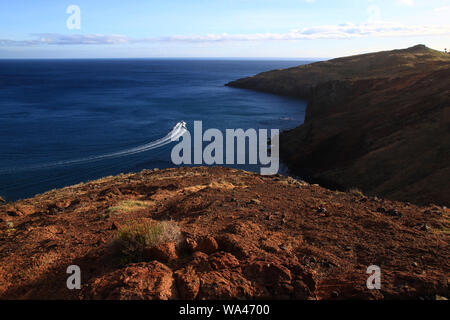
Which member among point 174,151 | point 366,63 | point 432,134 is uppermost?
point 366,63

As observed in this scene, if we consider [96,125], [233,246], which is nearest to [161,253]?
[233,246]

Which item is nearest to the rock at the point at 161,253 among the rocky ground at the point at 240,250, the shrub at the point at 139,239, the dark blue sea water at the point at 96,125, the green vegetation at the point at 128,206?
the rocky ground at the point at 240,250

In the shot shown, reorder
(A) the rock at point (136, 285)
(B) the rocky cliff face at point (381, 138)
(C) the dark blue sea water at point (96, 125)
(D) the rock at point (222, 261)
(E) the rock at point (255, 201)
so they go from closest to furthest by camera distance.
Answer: (A) the rock at point (136, 285)
(D) the rock at point (222, 261)
(E) the rock at point (255, 201)
(B) the rocky cliff face at point (381, 138)
(C) the dark blue sea water at point (96, 125)

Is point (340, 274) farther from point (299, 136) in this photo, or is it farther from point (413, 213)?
point (299, 136)

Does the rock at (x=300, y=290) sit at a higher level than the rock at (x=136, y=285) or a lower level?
lower

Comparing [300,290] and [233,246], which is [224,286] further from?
[233,246]

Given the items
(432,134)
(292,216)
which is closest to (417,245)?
(292,216)

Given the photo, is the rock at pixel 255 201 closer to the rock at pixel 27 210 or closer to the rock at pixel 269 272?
the rock at pixel 269 272
